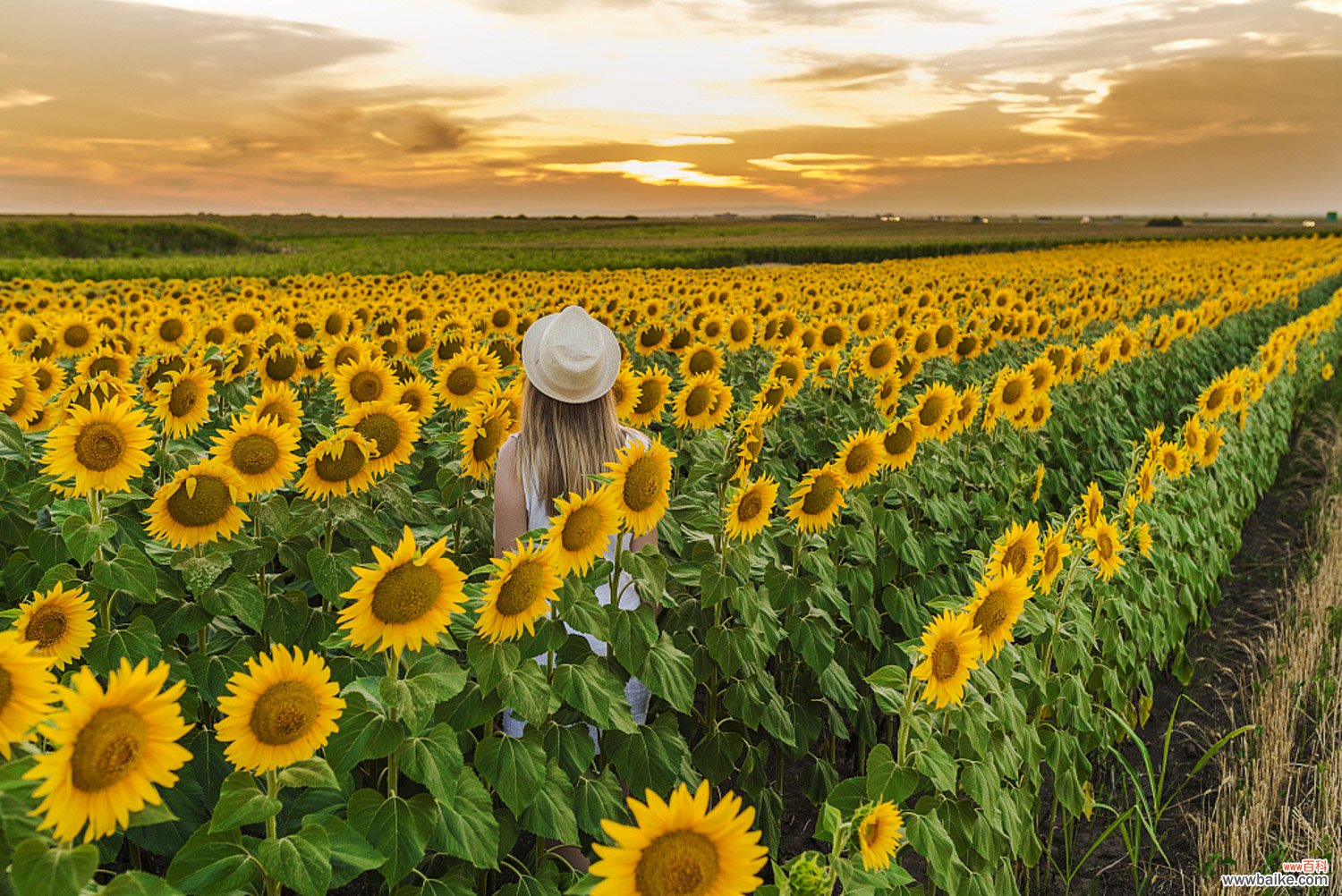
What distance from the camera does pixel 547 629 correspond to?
2.38 m

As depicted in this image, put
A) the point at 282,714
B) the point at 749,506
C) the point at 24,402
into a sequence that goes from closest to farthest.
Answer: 1. the point at 282,714
2. the point at 749,506
3. the point at 24,402

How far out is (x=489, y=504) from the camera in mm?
→ 3938

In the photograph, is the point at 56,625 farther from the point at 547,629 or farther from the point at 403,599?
the point at 547,629

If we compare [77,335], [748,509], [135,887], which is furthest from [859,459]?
[77,335]

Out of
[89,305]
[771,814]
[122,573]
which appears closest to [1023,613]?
[771,814]

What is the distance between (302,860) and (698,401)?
3302 millimetres

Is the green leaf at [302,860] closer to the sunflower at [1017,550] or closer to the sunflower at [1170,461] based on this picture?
the sunflower at [1017,550]

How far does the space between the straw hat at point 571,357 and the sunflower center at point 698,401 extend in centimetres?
149

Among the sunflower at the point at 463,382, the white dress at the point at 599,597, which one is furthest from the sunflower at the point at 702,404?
the white dress at the point at 599,597

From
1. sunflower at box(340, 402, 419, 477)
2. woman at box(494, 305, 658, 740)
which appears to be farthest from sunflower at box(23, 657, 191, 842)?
sunflower at box(340, 402, 419, 477)

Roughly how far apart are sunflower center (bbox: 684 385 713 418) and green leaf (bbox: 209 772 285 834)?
10.5 ft

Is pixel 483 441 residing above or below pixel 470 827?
above

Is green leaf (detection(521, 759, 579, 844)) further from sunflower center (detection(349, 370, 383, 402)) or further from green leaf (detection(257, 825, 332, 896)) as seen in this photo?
sunflower center (detection(349, 370, 383, 402))

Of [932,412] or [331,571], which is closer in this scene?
[331,571]
